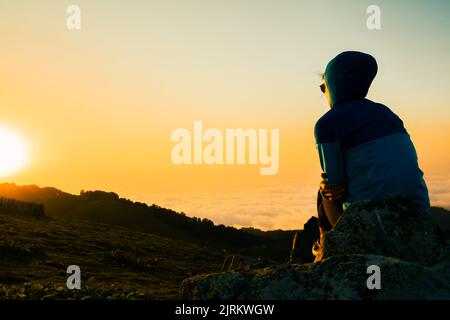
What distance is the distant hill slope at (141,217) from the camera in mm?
57416

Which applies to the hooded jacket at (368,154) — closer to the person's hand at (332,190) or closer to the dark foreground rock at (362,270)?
the person's hand at (332,190)

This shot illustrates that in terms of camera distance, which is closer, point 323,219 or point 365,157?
point 365,157

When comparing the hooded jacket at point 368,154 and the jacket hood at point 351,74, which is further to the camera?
the jacket hood at point 351,74

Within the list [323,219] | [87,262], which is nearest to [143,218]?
[87,262]

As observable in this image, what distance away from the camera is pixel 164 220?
65375mm

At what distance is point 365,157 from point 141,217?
191 ft

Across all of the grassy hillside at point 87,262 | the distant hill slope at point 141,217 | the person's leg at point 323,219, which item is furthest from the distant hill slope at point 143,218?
the person's leg at point 323,219

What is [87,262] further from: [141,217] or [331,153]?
[141,217]

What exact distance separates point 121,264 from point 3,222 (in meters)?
12.3

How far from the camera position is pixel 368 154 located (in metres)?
5.88

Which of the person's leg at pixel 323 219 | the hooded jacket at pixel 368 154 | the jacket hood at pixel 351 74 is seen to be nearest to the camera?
the hooded jacket at pixel 368 154

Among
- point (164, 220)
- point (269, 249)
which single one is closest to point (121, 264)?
point (269, 249)

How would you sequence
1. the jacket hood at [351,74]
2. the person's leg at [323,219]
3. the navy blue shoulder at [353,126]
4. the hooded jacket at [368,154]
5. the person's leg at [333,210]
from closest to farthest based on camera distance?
the hooded jacket at [368,154], the navy blue shoulder at [353,126], the person's leg at [333,210], the jacket hood at [351,74], the person's leg at [323,219]
